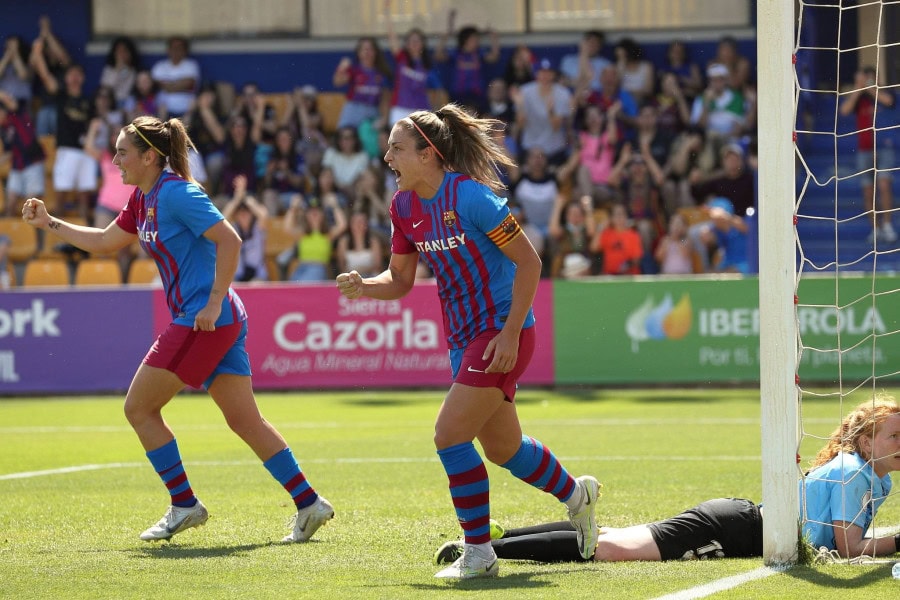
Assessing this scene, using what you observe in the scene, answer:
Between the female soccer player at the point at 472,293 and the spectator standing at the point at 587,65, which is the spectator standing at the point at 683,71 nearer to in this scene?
the spectator standing at the point at 587,65

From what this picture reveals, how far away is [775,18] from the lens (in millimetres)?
5758

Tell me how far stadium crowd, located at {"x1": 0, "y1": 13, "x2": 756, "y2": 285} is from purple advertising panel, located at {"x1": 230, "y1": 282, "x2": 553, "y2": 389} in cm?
234

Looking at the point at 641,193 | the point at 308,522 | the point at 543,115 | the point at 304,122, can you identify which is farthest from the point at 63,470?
the point at 543,115

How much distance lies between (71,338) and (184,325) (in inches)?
429

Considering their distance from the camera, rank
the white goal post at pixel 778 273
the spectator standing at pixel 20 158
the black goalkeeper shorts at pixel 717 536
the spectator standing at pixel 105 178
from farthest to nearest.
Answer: the spectator standing at pixel 20 158
the spectator standing at pixel 105 178
the black goalkeeper shorts at pixel 717 536
the white goal post at pixel 778 273

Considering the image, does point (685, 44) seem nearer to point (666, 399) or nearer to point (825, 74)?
point (825, 74)

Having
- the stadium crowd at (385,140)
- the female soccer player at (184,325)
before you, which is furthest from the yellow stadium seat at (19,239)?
the female soccer player at (184,325)

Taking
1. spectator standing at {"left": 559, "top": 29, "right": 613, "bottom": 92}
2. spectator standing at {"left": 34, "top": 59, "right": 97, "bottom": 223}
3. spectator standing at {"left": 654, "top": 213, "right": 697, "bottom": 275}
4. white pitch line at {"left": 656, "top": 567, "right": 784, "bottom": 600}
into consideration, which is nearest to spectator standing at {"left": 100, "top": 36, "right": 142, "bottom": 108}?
spectator standing at {"left": 34, "top": 59, "right": 97, "bottom": 223}

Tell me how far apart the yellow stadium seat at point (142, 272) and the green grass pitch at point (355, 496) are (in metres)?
3.44

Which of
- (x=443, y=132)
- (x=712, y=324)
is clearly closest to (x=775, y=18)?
(x=443, y=132)

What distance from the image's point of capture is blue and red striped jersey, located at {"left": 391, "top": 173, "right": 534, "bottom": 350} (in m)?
5.95

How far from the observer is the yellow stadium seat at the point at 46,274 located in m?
20.1

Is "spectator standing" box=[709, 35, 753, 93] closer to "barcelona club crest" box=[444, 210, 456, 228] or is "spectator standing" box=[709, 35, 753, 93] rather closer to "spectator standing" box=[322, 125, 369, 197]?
"spectator standing" box=[322, 125, 369, 197]

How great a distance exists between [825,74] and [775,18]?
1866 centimetres
